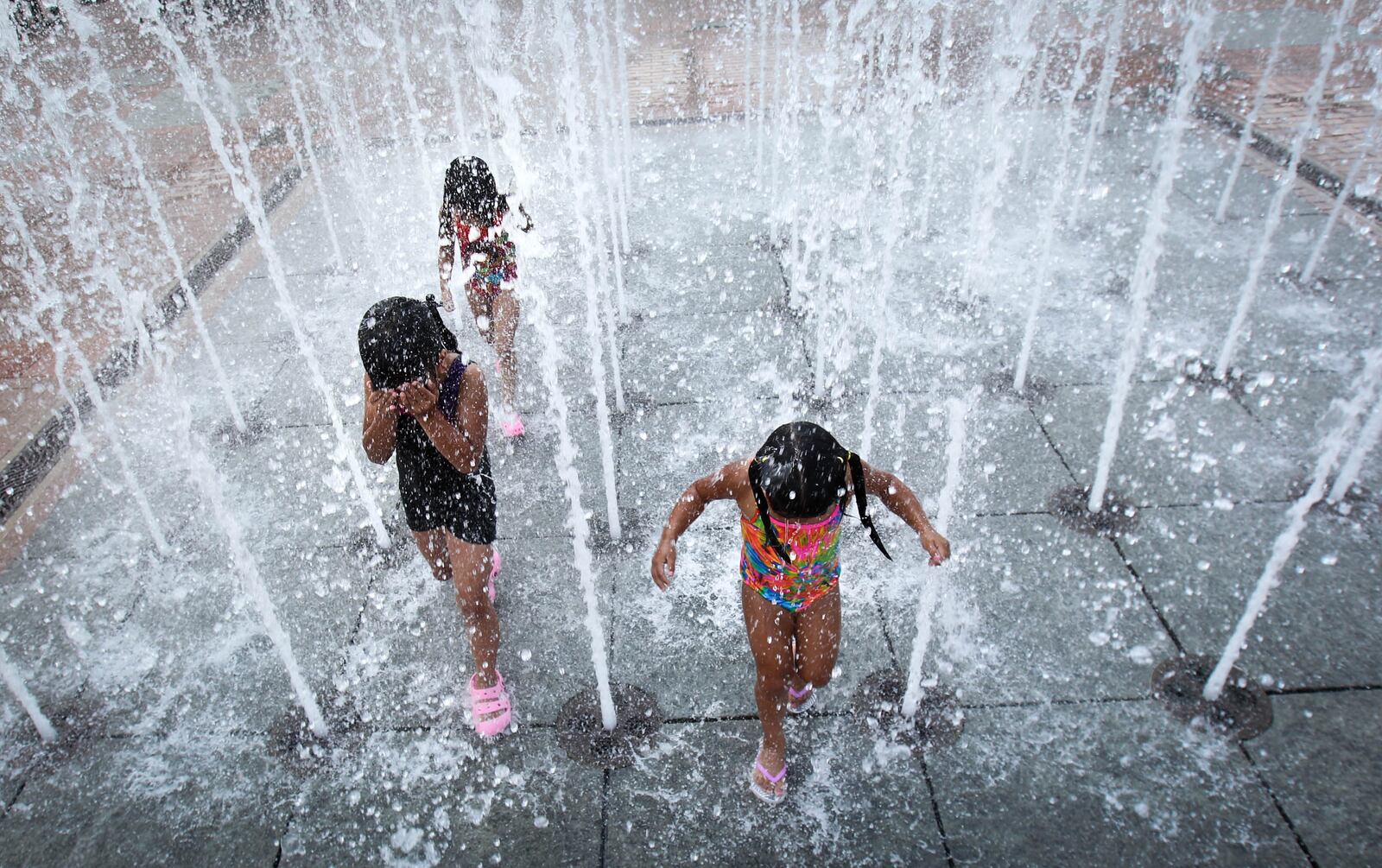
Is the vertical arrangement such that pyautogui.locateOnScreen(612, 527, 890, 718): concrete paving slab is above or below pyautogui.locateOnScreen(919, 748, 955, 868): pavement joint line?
above

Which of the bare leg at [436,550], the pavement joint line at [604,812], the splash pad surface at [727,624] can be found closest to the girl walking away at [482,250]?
the splash pad surface at [727,624]

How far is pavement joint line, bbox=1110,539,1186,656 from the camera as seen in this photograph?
9.93ft

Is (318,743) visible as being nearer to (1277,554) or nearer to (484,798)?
(484,798)

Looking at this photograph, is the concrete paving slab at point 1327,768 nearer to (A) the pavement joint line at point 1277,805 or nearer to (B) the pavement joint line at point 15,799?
(A) the pavement joint line at point 1277,805

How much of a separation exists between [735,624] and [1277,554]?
2028 millimetres

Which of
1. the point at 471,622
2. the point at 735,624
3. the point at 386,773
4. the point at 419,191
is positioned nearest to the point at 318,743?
the point at 386,773

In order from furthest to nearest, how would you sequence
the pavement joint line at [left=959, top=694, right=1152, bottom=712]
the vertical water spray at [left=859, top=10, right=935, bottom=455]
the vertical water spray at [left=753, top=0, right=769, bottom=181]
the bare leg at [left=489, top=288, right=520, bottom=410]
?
the vertical water spray at [left=753, top=0, right=769, bottom=181] → the vertical water spray at [left=859, top=10, right=935, bottom=455] → the bare leg at [left=489, top=288, right=520, bottom=410] → the pavement joint line at [left=959, top=694, right=1152, bottom=712]

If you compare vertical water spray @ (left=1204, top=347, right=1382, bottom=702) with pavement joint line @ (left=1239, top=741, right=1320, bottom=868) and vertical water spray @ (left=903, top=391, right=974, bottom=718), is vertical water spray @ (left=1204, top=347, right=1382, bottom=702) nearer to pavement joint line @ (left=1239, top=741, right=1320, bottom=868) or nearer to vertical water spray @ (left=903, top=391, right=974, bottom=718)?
pavement joint line @ (left=1239, top=741, right=1320, bottom=868)

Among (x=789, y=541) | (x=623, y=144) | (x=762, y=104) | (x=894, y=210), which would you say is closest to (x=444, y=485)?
(x=789, y=541)

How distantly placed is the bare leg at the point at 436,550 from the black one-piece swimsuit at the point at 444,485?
0.10m

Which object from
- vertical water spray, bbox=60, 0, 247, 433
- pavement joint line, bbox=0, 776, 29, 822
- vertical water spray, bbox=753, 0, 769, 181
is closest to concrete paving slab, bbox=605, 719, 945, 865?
pavement joint line, bbox=0, 776, 29, 822

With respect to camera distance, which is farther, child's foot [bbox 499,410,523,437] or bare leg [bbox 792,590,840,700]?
child's foot [bbox 499,410,523,437]

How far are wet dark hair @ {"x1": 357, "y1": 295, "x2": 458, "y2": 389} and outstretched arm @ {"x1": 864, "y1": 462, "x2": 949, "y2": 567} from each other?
1.36 m

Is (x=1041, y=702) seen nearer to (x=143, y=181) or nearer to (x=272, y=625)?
(x=272, y=625)
